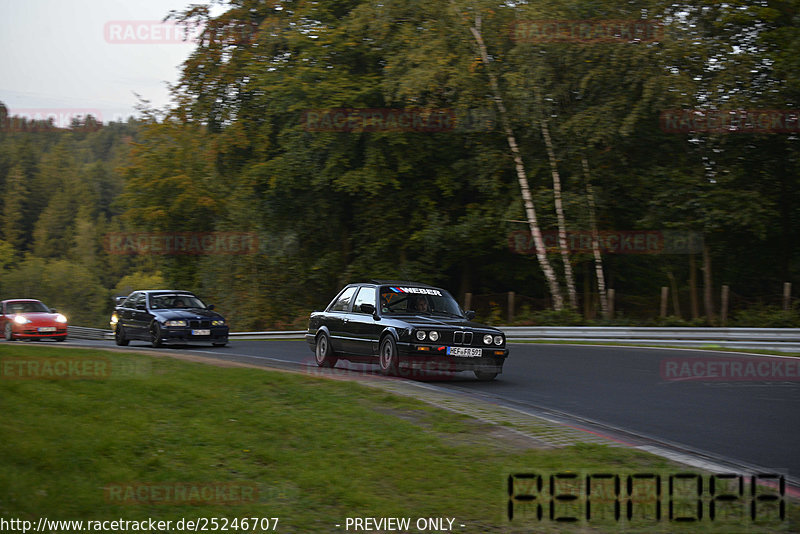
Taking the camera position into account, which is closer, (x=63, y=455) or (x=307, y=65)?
(x=63, y=455)

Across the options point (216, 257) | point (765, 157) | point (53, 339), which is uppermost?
point (765, 157)

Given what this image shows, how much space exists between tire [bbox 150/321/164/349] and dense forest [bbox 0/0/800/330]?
31.8ft

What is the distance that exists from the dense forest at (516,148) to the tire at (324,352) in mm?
12354

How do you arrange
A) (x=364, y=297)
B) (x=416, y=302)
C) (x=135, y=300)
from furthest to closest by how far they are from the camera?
(x=135, y=300), (x=364, y=297), (x=416, y=302)

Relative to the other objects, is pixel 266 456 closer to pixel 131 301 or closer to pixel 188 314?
pixel 188 314

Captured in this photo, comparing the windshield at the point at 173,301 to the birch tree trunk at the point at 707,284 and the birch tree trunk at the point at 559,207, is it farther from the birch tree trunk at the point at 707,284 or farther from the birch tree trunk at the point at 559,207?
the birch tree trunk at the point at 707,284

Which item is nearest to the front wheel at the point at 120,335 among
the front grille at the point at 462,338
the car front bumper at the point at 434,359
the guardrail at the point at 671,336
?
the guardrail at the point at 671,336

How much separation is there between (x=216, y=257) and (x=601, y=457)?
1543 inches

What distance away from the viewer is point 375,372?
47.6 feet

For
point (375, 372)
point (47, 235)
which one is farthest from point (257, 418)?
point (47, 235)

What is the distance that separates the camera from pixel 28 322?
82.2 feet

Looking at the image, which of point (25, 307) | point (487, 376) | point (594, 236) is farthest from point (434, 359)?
point (25, 307)

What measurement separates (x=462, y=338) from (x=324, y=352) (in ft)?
11.4

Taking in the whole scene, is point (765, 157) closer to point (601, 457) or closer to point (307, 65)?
point (307, 65)
